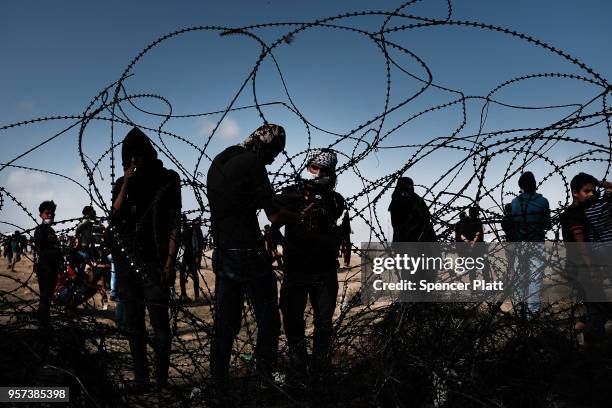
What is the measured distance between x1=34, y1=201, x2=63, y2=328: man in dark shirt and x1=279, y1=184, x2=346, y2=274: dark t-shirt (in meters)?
1.12

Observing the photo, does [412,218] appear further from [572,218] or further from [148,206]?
[148,206]

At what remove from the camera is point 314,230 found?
2.98 meters

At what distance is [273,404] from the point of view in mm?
2152

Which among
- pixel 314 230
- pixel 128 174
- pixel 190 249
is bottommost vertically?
pixel 190 249

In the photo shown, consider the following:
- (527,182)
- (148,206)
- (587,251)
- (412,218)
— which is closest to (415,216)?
(412,218)

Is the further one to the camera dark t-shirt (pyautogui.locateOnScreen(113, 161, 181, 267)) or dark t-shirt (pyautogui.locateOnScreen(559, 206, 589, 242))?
dark t-shirt (pyautogui.locateOnScreen(113, 161, 181, 267))

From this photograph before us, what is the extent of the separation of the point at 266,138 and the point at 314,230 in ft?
2.04

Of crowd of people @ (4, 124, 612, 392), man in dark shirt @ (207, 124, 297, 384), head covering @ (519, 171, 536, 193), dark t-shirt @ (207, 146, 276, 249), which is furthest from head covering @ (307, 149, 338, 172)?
head covering @ (519, 171, 536, 193)

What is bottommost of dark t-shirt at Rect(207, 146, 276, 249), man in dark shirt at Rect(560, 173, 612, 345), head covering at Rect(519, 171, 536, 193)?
man in dark shirt at Rect(560, 173, 612, 345)

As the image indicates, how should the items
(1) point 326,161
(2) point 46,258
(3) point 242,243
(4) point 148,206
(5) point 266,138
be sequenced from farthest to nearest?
(2) point 46,258, (1) point 326,161, (4) point 148,206, (5) point 266,138, (3) point 242,243

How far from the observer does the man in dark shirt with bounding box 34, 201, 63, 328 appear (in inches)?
85.8

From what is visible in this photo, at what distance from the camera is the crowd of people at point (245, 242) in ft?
7.02

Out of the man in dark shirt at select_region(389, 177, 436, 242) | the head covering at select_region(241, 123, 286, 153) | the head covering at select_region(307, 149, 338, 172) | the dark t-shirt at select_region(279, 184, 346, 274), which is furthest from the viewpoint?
the head covering at select_region(307, 149, 338, 172)

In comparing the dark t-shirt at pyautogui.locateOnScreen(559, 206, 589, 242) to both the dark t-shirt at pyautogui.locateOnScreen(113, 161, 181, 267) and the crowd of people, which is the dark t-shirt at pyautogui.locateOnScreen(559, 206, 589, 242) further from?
the dark t-shirt at pyautogui.locateOnScreen(113, 161, 181, 267)
